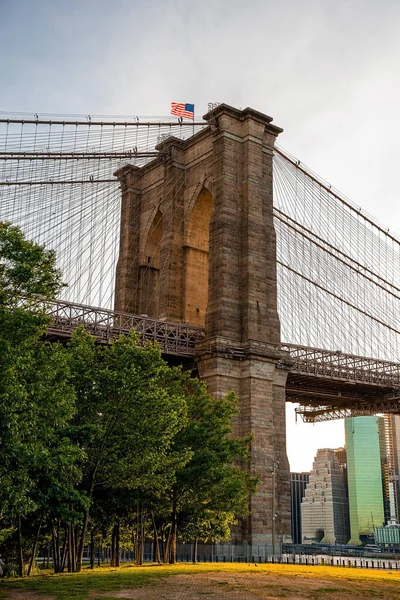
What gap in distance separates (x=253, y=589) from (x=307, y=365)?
40.0 m

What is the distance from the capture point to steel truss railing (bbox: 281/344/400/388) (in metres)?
63.6

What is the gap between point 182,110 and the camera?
200 ft

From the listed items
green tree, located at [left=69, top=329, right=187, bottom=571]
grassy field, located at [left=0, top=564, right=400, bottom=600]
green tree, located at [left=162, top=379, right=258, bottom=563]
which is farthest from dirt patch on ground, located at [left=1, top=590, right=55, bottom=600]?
green tree, located at [left=162, top=379, right=258, bottom=563]

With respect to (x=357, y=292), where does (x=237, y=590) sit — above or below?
below

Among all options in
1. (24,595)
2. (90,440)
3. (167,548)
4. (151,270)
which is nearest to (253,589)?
(24,595)

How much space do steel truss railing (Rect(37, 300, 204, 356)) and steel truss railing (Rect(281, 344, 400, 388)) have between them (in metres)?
10.5

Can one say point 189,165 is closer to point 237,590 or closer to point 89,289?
point 89,289

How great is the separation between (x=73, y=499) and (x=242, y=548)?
2028cm

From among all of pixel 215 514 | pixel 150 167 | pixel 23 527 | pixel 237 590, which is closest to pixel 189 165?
pixel 150 167

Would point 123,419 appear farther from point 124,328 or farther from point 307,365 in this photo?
point 307,365

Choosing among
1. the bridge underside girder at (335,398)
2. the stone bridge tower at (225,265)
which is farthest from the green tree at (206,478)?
the bridge underside girder at (335,398)

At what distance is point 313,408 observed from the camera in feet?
287

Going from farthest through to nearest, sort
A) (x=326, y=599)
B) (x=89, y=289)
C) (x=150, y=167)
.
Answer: (x=150, y=167) < (x=89, y=289) < (x=326, y=599)

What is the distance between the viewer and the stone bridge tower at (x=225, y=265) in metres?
49.7
